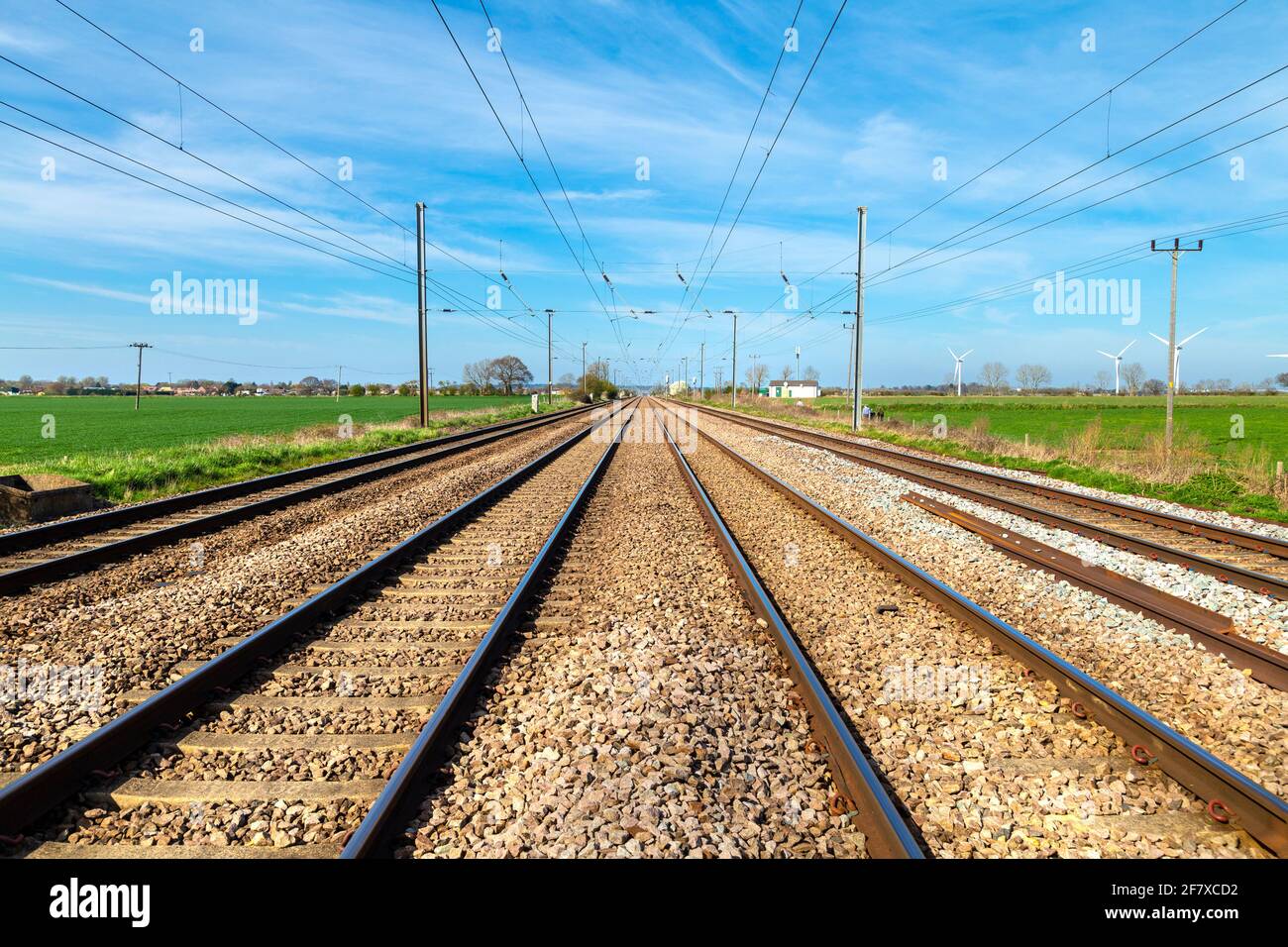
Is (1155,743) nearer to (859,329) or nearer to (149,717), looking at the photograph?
(149,717)

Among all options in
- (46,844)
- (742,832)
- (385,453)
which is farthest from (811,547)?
(385,453)

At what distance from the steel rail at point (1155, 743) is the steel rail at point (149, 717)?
5542 millimetres

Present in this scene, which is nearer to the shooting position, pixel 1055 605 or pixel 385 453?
pixel 1055 605

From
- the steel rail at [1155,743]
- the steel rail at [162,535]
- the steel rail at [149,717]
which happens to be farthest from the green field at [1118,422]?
the steel rail at [149,717]

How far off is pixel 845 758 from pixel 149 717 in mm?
3883

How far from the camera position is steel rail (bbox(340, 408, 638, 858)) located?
115 inches

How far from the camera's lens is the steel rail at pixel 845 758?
2951 millimetres

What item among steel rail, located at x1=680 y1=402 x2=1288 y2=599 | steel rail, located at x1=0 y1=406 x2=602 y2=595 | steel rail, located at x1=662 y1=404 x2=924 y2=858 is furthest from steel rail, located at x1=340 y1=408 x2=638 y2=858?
steel rail, located at x1=680 y1=402 x2=1288 y2=599

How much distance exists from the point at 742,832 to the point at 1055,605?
16.8 ft

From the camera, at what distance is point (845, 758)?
140 inches

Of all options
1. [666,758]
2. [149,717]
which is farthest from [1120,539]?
[149,717]
